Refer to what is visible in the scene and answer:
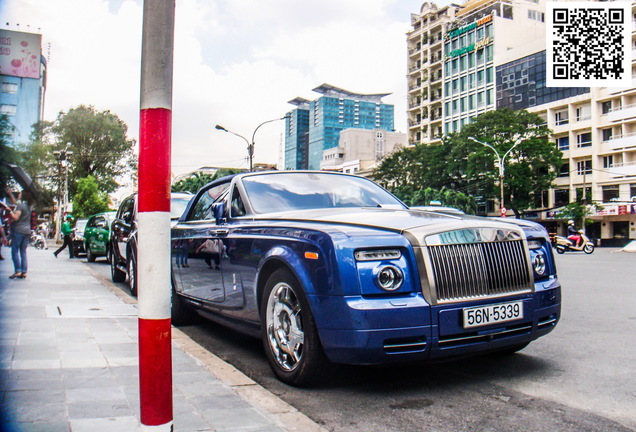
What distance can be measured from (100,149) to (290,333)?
2684 inches

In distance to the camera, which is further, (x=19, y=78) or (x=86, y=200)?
(x=86, y=200)

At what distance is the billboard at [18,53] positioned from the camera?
1.54m

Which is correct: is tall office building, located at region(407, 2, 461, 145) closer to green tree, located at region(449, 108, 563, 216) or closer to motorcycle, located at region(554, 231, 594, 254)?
green tree, located at region(449, 108, 563, 216)

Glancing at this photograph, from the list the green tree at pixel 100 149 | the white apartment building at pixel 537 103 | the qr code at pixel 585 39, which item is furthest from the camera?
the green tree at pixel 100 149

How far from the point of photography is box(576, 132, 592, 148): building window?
51463 mm

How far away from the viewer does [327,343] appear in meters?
3.64

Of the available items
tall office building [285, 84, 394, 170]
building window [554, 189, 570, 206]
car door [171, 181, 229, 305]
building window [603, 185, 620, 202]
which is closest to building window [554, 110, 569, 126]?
building window [554, 189, 570, 206]

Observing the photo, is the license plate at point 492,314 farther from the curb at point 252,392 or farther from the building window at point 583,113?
the building window at point 583,113

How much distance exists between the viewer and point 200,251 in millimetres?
5719

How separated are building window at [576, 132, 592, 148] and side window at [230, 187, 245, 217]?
2049 inches

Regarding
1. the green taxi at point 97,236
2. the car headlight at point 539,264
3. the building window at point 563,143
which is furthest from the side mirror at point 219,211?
the building window at point 563,143

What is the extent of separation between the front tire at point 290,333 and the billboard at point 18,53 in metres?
2.45

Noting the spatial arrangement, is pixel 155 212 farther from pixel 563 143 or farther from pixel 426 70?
pixel 426 70

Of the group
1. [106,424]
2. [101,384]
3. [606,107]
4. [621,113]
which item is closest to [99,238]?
[101,384]
